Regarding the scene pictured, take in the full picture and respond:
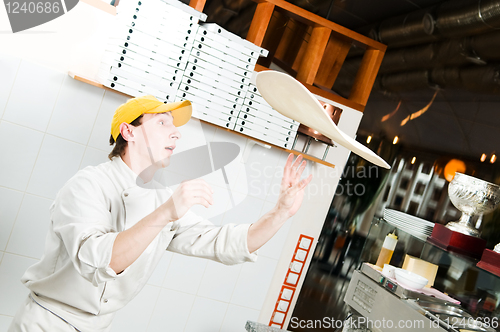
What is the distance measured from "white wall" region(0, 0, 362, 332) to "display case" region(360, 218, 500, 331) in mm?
737

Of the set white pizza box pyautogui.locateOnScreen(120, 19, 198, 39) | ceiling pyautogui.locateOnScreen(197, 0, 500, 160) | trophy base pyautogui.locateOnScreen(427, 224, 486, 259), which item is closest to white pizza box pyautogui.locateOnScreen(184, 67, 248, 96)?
white pizza box pyautogui.locateOnScreen(120, 19, 198, 39)

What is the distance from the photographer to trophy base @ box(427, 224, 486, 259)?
2084mm

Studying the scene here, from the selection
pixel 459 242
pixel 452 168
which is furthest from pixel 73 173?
pixel 452 168

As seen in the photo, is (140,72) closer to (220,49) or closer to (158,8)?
(158,8)

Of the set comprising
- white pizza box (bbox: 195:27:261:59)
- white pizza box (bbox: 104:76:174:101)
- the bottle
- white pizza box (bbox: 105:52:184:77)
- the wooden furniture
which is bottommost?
the bottle

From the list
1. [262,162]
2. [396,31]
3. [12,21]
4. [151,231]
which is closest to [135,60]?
[12,21]

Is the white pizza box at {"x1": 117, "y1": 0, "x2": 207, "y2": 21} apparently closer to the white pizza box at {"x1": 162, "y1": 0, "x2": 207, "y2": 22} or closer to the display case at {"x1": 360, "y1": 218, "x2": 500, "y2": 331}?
the white pizza box at {"x1": 162, "y1": 0, "x2": 207, "y2": 22}

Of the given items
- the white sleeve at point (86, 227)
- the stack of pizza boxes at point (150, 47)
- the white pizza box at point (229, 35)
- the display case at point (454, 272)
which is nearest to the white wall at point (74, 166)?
the stack of pizza boxes at point (150, 47)

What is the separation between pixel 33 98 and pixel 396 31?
2397mm

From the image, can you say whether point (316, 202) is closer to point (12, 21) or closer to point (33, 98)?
point (33, 98)

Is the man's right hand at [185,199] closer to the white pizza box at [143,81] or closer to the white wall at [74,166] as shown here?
the white pizza box at [143,81]

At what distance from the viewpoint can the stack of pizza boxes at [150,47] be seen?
229 centimetres

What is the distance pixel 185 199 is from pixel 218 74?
4.75 feet

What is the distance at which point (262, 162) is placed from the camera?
288 centimetres
